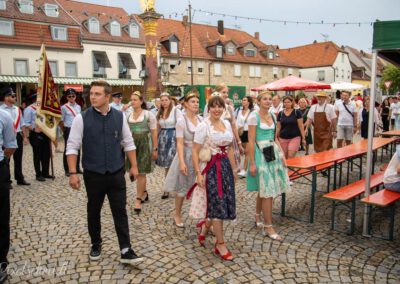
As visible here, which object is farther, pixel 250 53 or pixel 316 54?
pixel 316 54

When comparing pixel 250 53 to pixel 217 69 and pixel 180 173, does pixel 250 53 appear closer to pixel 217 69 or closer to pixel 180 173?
pixel 217 69

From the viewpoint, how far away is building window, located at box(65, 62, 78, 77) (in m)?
27.4

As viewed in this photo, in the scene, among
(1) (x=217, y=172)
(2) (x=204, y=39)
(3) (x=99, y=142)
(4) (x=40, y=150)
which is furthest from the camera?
(2) (x=204, y=39)

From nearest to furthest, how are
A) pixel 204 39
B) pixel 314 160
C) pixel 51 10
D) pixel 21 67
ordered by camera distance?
pixel 314 160 → pixel 21 67 → pixel 51 10 → pixel 204 39

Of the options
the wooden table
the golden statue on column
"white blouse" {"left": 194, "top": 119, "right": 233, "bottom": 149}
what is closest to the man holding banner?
"white blouse" {"left": 194, "top": 119, "right": 233, "bottom": 149}

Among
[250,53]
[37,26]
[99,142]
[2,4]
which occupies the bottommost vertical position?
[99,142]

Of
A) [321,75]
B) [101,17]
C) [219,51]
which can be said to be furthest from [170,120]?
[321,75]

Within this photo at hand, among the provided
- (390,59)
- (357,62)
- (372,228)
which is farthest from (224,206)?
(357,62)

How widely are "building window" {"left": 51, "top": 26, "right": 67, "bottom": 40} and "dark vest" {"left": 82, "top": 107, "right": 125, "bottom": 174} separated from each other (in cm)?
2656

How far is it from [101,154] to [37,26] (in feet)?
88.6

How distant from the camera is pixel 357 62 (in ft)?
201

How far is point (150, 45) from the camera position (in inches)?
872

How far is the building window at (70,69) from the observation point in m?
27.4

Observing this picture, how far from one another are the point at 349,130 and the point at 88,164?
7830mm
